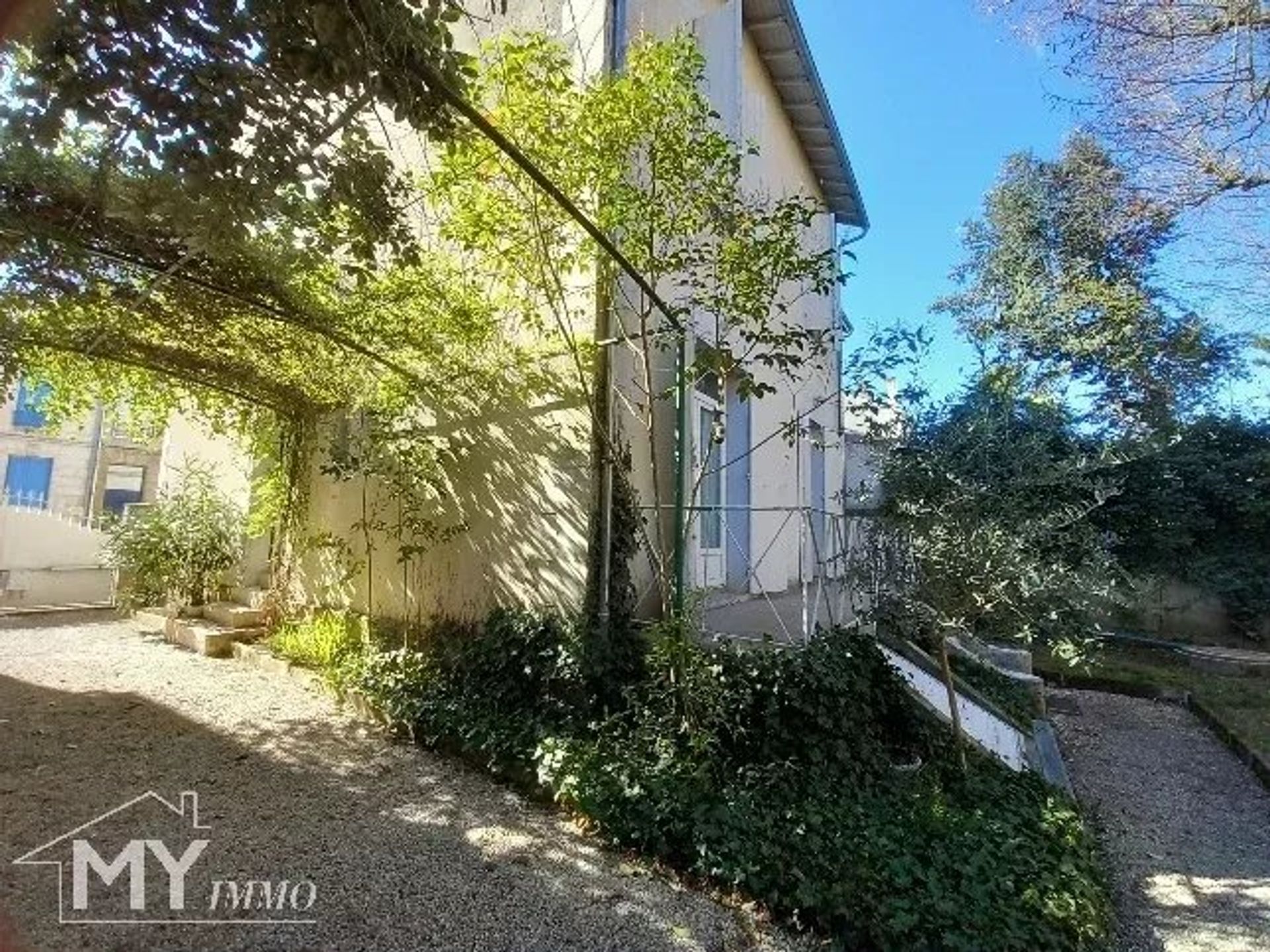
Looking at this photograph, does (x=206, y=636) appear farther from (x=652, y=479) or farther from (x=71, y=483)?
(x=71, y=483)

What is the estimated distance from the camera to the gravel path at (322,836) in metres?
2.73

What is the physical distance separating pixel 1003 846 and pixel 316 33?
5.01 meters

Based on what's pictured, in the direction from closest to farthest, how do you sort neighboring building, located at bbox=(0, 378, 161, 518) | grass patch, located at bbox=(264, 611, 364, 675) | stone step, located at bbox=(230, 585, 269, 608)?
grass patch, located at bbox=(264, 611, 364, 675)
stone step, located at bbox=(230, 585, 269, 608)
neighboring building, located at bbox=(0, 378, 161, 518)

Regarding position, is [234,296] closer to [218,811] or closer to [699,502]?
[218,811]

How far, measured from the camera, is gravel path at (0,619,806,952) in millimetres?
2727

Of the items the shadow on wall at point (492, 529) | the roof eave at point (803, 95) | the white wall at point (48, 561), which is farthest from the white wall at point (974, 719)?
the white wall at point (48, 561)

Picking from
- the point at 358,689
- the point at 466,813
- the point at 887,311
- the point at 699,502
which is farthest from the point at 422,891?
the point at 887,311

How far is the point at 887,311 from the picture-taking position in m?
5.28

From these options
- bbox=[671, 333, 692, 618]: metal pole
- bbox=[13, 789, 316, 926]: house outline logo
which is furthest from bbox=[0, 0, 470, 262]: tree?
A: bbox=[13, 789, 316, 926]: house outline logo

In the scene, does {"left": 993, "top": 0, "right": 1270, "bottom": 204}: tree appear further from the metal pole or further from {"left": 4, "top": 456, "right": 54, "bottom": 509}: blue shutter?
{"left": 4, "top": 456, "right": 54, "bottom": 509}: blue shutter

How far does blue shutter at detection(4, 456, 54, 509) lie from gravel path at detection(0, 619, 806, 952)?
46.2ft

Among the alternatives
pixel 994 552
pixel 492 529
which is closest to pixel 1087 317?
pixel 994 552

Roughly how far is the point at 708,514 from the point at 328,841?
446 centimetres

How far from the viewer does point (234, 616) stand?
738 cm
